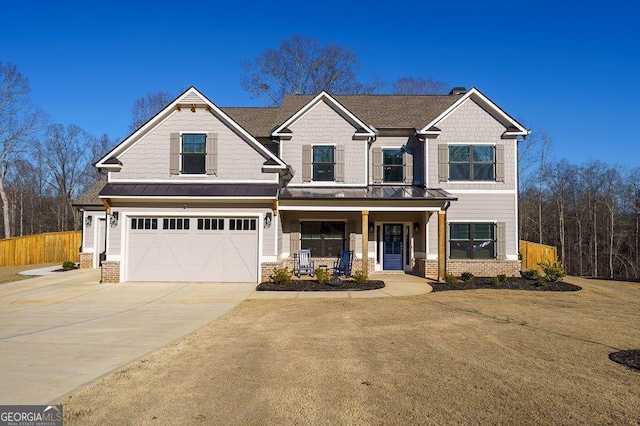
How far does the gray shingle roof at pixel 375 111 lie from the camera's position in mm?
20375

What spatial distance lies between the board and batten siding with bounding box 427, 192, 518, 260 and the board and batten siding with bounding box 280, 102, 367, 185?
13.3 feet

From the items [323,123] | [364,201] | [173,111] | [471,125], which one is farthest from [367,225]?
[173,111]

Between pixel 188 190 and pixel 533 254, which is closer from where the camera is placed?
pixel 188 190

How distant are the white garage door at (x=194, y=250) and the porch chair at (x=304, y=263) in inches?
71.7

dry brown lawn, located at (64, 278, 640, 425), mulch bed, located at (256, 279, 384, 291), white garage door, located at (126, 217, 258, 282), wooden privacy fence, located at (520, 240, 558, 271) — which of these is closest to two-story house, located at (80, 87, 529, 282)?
white garage door, located at (126, 217, 258, 282)

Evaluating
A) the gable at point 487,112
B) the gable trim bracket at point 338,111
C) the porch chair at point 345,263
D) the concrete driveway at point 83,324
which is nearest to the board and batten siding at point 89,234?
→ the concrete driveway at point 83,324

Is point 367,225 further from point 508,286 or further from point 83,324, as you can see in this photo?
point 83,324

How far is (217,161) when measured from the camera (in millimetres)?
17453

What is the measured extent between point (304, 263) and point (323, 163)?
4293mm

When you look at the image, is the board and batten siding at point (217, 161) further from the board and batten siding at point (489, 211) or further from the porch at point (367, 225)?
the board and batten siding at point (489, 211)

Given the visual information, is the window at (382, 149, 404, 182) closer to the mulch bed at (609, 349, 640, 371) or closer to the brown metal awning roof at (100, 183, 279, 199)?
the brown metal awning roof at (100, 183, 279, 199)

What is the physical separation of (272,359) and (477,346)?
11.8ft

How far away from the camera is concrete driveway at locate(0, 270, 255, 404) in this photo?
627 cm
